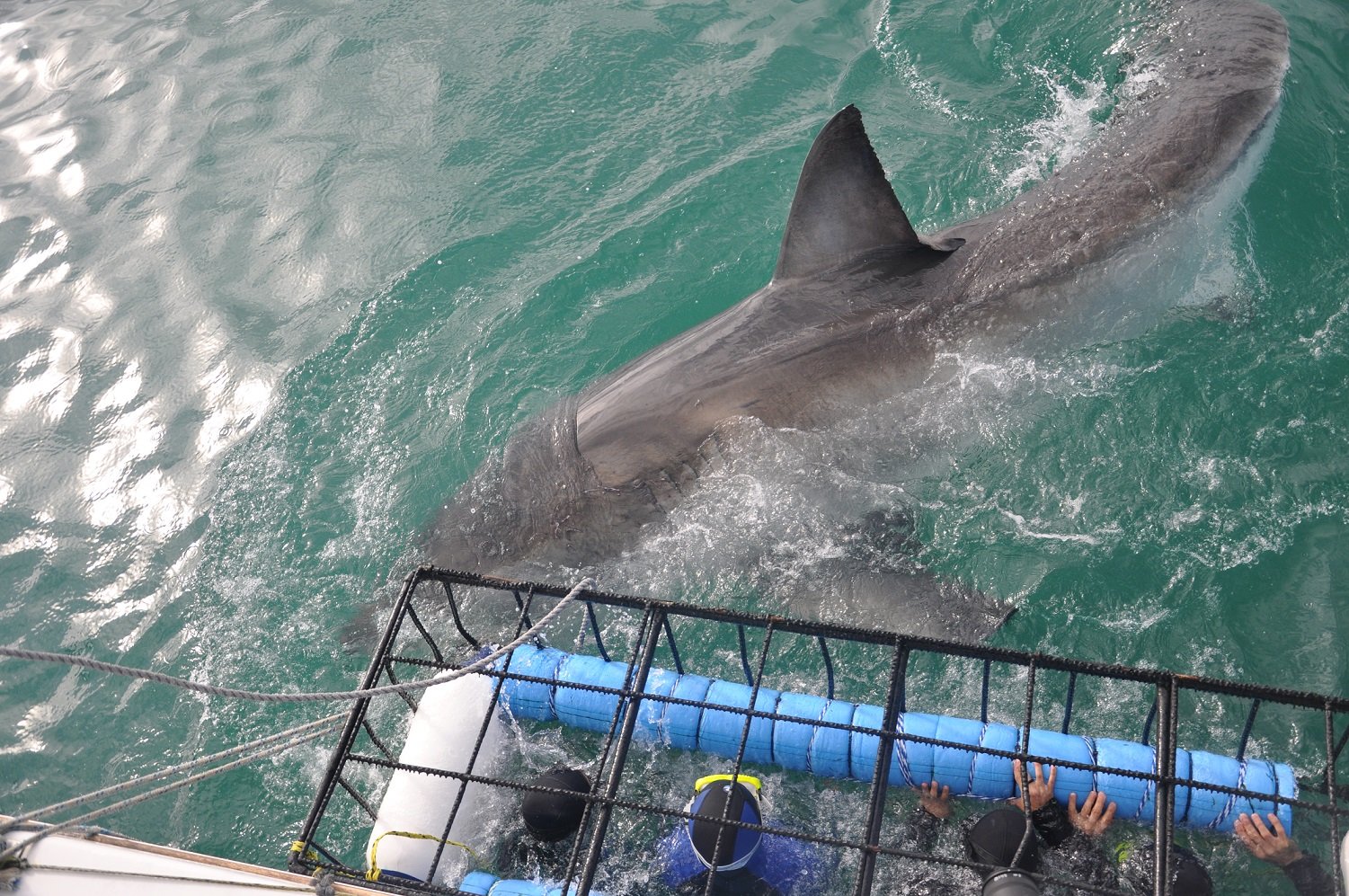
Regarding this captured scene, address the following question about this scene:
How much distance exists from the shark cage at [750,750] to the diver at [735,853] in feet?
0.06

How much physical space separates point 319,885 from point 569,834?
1959 mm

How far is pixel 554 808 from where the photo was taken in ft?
18.4

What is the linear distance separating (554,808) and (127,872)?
6.98 ft

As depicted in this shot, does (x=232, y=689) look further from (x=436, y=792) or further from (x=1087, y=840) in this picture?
(x=1087, y=840)

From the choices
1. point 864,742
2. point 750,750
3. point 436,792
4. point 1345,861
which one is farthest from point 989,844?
point 436,792

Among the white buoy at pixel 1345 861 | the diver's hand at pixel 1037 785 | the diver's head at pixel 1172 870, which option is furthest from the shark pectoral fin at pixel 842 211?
the white buoy at pixel 1345 861

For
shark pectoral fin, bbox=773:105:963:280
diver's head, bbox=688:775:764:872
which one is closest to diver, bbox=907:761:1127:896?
diver's head, bbox=688:775:764:872

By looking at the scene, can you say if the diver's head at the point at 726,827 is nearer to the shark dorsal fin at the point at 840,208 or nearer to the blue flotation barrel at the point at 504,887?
the blue flotation barrel at the point at 504,887

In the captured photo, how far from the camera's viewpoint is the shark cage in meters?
5.13

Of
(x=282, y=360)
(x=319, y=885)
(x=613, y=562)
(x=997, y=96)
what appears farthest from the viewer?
(x=997, y=96)

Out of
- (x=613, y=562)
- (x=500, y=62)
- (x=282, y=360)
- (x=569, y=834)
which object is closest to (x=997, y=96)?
(x=500, y=62)

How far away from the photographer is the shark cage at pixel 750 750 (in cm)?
513

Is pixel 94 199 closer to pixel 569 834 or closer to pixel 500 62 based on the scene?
pixel 500 62

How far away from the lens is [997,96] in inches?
387
